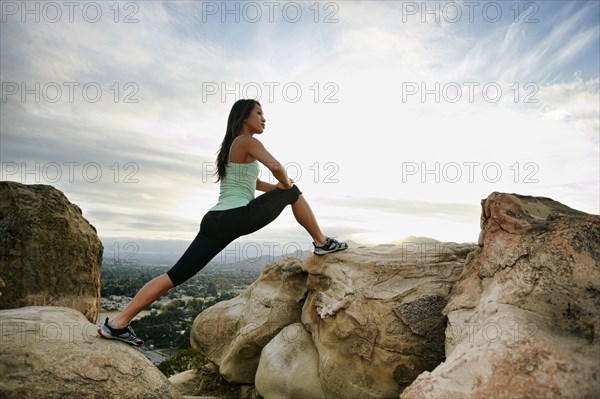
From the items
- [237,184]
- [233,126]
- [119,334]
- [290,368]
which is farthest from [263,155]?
[290,368]

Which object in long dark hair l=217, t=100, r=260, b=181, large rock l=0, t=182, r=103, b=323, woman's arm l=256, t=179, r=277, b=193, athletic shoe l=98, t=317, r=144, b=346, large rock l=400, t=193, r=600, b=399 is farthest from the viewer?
large rock l=0, t=182, r=103, b=323

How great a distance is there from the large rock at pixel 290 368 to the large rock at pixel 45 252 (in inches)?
133

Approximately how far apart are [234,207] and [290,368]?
8.66 feet

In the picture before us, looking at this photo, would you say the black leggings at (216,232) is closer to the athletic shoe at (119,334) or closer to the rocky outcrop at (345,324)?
the athletic shoe at (119,334)

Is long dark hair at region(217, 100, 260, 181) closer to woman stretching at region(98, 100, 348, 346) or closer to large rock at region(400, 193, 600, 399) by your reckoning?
woman stretching at region(98, 100, 348, 346)

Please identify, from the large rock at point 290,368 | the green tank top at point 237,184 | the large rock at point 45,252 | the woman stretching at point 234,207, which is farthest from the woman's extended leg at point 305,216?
the large rock at point 45,252

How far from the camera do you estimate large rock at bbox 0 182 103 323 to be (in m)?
7.00

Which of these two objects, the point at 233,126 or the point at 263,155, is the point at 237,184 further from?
the point at 233,126

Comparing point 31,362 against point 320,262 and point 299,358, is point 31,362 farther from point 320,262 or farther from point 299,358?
point 320,262

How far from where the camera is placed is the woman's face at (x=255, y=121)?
19.8 ft

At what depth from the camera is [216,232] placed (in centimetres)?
557

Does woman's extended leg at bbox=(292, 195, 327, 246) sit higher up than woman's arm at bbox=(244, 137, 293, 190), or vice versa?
woman's arm at bbox=(244, 137, 293, 190)

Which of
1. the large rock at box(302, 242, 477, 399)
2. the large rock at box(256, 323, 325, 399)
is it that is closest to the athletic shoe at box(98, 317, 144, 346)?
the large rock at box(256, 323, 325, 399)

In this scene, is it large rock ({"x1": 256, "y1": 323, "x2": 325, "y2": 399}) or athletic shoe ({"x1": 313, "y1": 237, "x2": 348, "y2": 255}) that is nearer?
large rock ({"x1": 256, "y1": 323, "x2": 325, "y2": 399})
